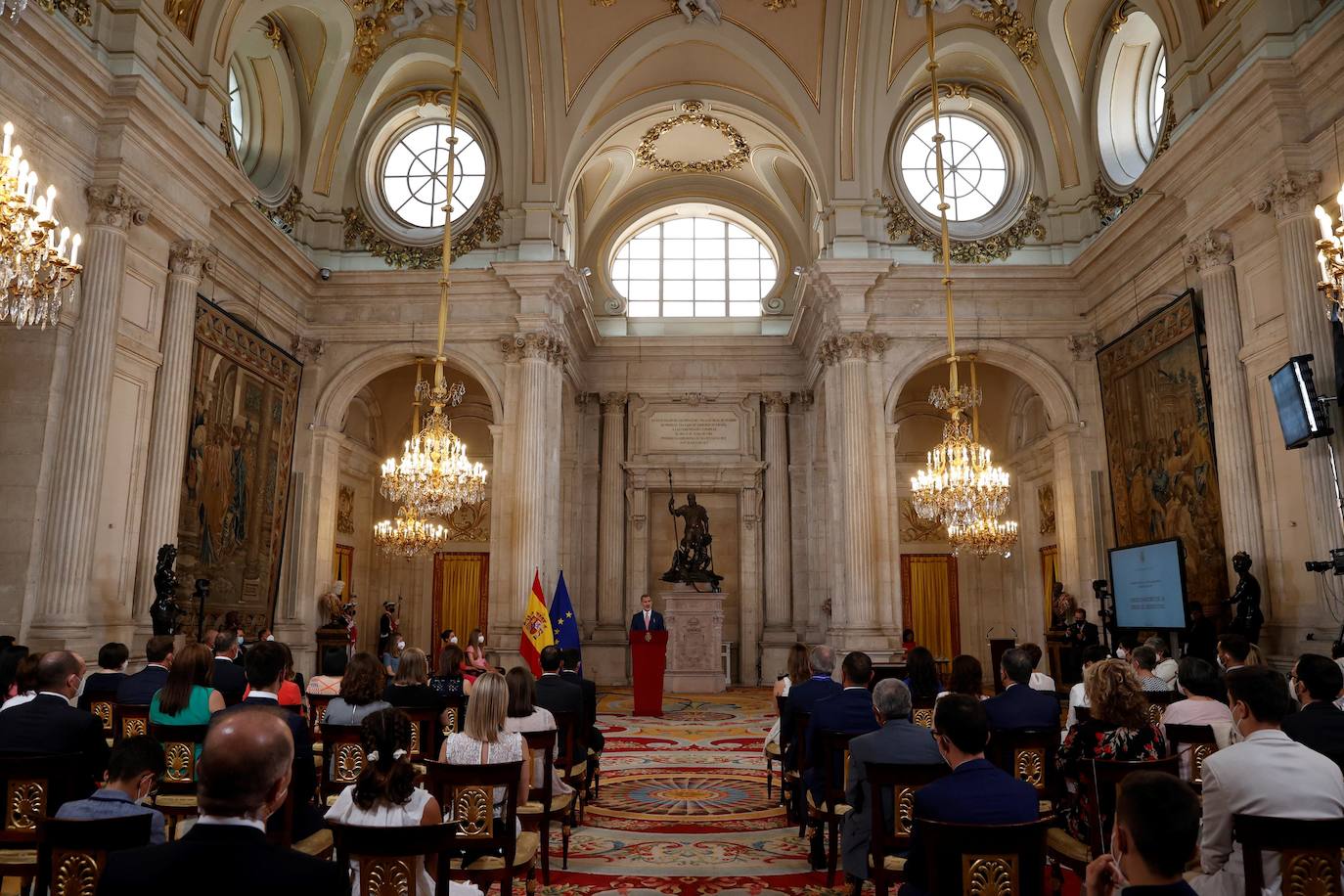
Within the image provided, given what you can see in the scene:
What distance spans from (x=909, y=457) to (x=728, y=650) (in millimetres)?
5601

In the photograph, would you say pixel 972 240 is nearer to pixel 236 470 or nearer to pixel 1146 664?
pixel 1146 664

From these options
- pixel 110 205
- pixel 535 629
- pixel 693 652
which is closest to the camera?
pixel 110 205

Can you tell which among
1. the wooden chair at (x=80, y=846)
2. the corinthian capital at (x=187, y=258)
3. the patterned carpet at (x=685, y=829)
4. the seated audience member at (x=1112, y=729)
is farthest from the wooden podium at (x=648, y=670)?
the wooden chair at (x=80, y=846)

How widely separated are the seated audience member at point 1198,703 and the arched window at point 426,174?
13966 millimetres

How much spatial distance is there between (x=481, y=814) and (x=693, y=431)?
15.1 m

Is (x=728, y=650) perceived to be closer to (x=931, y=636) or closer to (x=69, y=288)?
(x=931, y=636)

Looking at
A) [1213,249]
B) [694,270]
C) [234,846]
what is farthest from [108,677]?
[694,270]

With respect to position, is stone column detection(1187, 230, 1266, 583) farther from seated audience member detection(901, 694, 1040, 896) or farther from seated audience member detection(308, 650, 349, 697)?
seated audience member detection(308, 650, 349, 697)

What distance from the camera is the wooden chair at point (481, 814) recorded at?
3.80 m

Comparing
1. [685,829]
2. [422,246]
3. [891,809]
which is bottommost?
[685,829]

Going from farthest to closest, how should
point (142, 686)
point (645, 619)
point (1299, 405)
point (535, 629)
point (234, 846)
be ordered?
point (645, 619)
point (535, 629)
point (1299, 405)
point (142, 686)
point (234, 846)

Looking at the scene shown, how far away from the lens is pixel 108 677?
6.14 m

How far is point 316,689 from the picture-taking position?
7375 mm

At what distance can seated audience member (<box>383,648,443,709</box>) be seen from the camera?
5.62 metres
